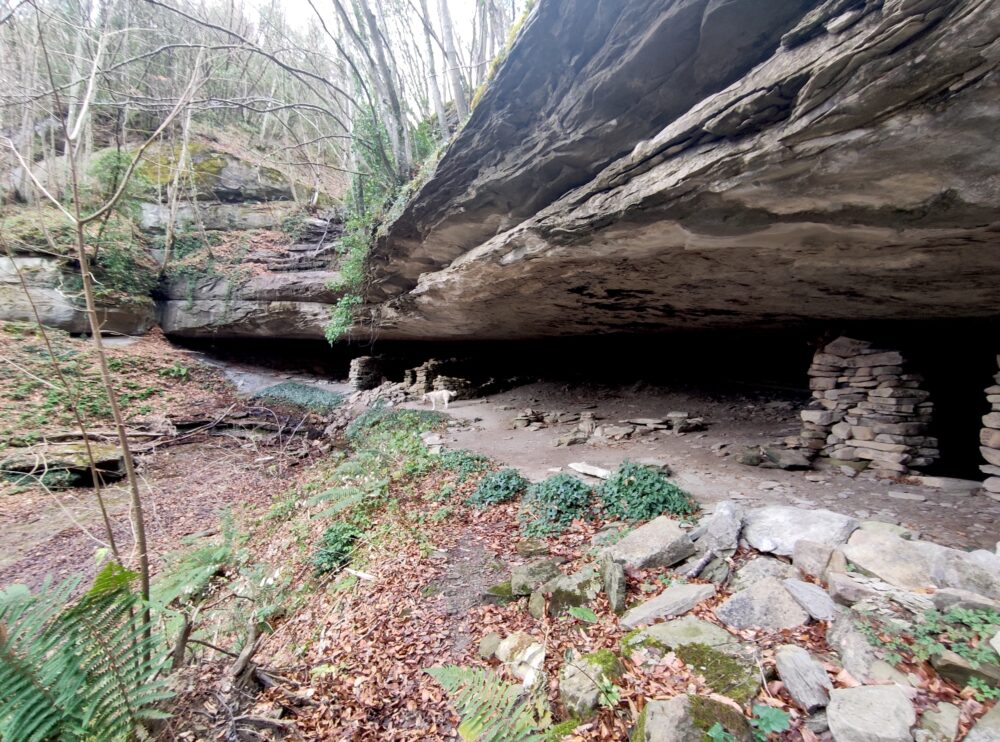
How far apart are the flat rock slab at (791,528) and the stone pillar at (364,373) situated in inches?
423

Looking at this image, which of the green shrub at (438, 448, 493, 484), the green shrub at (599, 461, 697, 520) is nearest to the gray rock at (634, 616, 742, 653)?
the green shrub at (599, 461, 697, 520)

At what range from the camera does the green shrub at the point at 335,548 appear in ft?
13.0

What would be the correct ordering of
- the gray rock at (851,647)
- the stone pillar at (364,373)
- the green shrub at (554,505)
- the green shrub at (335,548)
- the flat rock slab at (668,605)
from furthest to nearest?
the stone pillar at (364,373) < the green shrub at (335,548) < the green shrub at (554,505) < the flat rock slab at (668,605) < the gray rock at (851,647)

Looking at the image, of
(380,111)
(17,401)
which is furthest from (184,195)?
(380,111)

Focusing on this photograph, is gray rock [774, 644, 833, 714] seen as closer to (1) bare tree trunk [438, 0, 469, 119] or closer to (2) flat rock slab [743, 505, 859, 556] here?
(2) flat rock slab [743, 505, 859, 556]

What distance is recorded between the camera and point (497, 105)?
167 inches

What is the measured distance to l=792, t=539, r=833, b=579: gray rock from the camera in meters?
2.43

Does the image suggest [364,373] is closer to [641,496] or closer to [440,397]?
[440,397]

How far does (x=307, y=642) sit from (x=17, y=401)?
969cm

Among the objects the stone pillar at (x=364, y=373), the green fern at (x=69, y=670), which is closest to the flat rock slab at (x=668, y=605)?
the green fern at (x=69, y=670)

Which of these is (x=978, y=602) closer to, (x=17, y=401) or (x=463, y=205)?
(x=463, y=205)

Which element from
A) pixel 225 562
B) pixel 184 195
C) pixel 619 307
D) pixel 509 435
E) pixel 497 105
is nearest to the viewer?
pixel 497 105

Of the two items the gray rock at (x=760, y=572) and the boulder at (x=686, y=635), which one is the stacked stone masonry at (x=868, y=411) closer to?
the gray rock at (x=760, y=572)

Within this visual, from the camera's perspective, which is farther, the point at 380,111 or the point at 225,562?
the point at 380,111
